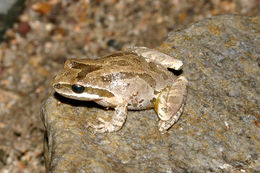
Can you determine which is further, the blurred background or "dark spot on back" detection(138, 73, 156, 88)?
the blurred background

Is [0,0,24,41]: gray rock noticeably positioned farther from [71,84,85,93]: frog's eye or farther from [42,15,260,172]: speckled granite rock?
[71,84,85,93]: frog's eye

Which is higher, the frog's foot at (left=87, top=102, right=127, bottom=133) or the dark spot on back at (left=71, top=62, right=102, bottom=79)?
the dark spot on back at (left=71, top=62, right=102, bottom=79)

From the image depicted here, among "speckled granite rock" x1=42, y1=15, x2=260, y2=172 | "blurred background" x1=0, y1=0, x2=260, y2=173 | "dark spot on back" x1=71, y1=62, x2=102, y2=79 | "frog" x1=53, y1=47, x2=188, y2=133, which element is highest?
"dark spot on back" x1=71, y1=62, x2=102, y2=79

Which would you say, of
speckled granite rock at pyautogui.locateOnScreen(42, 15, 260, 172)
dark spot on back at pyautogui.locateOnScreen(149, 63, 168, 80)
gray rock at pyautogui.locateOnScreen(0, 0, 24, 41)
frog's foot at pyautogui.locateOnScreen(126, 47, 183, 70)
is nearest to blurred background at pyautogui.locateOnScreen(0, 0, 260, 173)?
gray rock at pyautogui.locateOnScreen(0, 0, 24, 41)

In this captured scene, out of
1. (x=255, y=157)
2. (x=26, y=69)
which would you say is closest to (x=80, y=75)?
(x=255, y=157)

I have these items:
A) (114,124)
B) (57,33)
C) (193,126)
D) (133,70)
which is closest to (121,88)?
(133,70)

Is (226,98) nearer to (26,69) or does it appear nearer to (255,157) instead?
(255,157)
